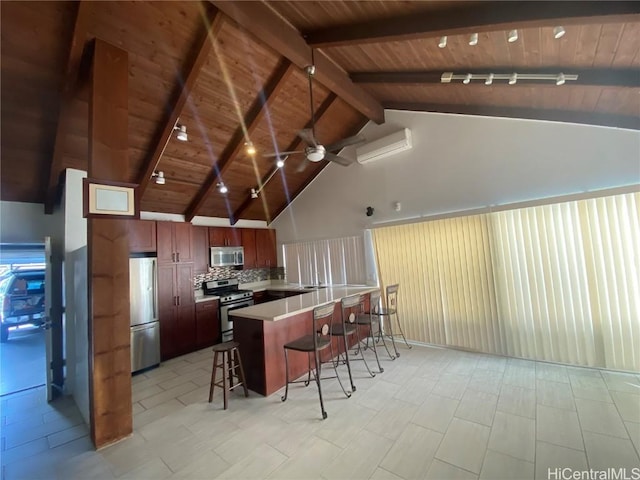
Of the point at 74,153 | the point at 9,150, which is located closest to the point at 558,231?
the point at 74,153

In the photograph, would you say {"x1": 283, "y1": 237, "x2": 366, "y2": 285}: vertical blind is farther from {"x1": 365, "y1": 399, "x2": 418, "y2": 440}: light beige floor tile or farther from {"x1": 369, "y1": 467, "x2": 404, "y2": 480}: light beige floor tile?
{"x1": 369, "y1": 467, "x2": 404, "y2": 480}: light beige floor tile

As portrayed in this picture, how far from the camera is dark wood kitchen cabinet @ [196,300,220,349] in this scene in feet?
16.2

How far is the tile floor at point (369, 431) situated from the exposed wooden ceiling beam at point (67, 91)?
2.71 metres

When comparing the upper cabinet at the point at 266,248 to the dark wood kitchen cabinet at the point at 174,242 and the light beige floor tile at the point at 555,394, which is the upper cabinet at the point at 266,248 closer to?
the dark wood kitchen cabinet at the point at 174,242

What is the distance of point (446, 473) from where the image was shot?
1.88 m

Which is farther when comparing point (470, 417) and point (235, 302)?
point (235, 302)

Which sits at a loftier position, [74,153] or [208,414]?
[74,153]

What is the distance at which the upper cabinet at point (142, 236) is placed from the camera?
429 centimetres

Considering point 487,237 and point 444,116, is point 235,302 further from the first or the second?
point 444,116

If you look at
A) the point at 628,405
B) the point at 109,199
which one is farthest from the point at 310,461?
the point at 628,405

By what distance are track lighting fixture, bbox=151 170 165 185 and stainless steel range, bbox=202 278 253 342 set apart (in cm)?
233

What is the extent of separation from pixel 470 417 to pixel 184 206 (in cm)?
554

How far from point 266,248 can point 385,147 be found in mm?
3722

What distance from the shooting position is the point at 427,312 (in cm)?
448
